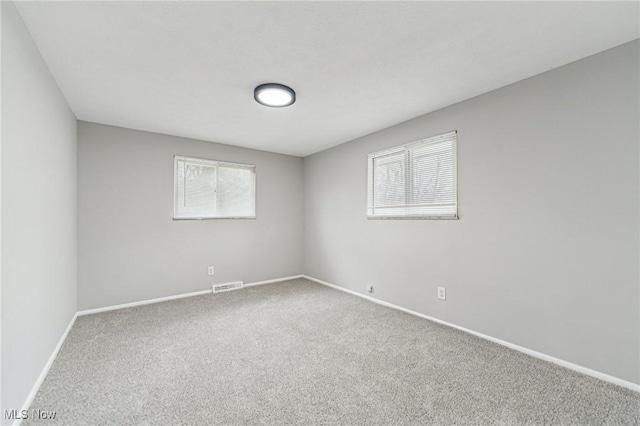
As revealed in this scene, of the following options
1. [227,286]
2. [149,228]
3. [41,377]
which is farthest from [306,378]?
[149,228]

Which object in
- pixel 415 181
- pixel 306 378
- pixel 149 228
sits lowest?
pixel 306 378

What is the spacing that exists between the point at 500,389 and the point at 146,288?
4.00m

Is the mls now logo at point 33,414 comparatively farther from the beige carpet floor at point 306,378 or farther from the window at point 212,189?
the window at point 212,189

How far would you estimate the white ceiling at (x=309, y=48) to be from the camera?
158 cm

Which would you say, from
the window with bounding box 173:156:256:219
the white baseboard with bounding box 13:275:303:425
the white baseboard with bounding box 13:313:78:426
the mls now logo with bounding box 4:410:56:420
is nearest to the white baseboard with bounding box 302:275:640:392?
the white baseboard with bounding box 13:275:303:425

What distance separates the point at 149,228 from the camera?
371 cm

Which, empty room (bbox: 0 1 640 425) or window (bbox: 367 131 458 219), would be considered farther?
window (bbox: 367 131 458 219)

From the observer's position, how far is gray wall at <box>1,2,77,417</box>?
1438mm

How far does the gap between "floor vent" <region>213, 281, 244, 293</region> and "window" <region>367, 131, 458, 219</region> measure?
2.37m

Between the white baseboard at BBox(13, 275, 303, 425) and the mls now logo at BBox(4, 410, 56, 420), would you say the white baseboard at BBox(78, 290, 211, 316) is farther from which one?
the mls now logo at BBox(4, 410, 56, 420)

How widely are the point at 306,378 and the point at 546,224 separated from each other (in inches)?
88.4

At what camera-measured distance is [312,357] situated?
89.4 inches

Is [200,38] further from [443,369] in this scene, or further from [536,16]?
[443,369]

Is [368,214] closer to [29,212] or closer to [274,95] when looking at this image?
[274,95]
